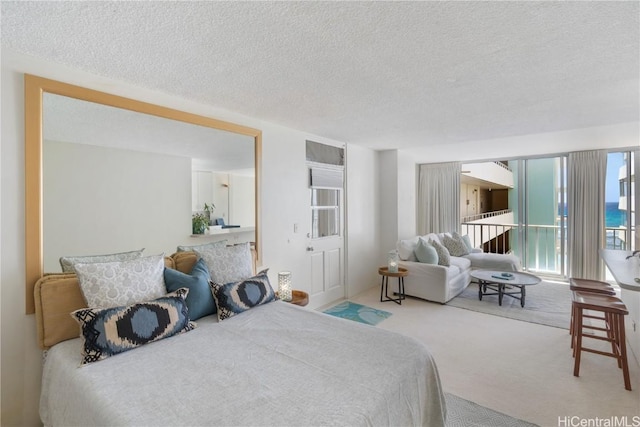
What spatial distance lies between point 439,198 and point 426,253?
253 centimetres

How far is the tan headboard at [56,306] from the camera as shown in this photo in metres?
1.78

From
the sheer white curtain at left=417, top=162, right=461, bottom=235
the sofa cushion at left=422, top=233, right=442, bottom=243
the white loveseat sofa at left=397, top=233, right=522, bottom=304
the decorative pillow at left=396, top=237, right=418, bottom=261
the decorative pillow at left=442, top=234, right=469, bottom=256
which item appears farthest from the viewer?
the sheer white curtain at left=417, top=162, right=461, bottom=235

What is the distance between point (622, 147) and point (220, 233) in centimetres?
631

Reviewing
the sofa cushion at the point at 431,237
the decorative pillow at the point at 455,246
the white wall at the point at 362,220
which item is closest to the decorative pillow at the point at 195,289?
the white wall at the point at 362,220

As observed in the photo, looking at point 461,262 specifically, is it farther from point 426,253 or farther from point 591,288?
point 591,288

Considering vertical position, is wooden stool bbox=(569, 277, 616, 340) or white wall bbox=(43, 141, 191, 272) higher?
white wall bbox=(43, 141, 191, 272)

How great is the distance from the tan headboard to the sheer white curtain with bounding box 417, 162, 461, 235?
20.5ft

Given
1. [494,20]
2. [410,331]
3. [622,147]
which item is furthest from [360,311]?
[622,147]

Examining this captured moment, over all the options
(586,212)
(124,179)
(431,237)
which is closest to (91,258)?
(124,179)

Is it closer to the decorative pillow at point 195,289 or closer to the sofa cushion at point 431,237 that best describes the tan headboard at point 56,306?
the decorative pillow at point 195,289
